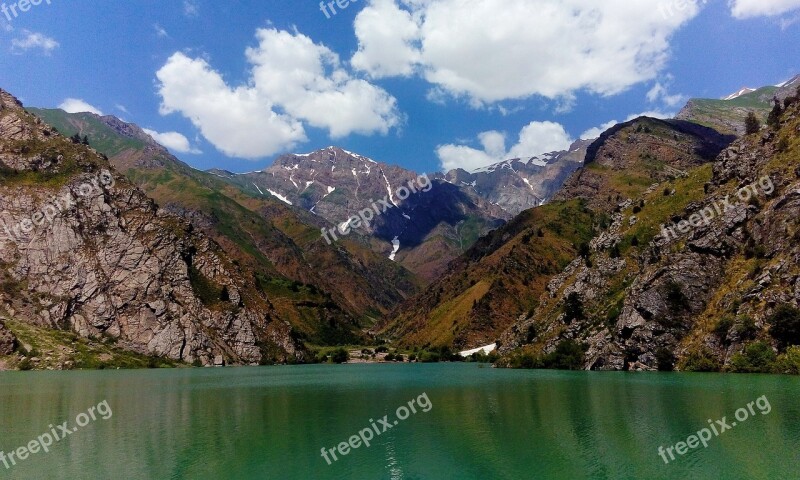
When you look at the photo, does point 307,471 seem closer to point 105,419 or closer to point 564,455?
point 564,455

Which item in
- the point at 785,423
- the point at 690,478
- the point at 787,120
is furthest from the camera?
the point at 787,120

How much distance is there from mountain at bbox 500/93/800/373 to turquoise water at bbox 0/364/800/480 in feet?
61.7

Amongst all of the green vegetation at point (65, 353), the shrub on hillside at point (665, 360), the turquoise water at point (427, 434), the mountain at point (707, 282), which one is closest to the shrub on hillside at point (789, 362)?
the mountain at point (707, 282)

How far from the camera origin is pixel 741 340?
327 ft

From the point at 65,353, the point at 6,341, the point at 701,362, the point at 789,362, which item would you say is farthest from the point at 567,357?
the point at 6,341

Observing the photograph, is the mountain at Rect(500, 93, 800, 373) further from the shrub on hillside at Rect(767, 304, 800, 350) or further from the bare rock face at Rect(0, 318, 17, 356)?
the bare rock face at Rect(0, 318, 17, 356)

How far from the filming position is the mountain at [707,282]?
98250 millimetres

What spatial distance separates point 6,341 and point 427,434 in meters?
157

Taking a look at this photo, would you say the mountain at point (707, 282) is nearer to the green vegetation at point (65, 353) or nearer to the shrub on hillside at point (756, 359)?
the shrub on hillside at point (756, 359)

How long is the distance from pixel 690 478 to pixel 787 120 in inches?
5111

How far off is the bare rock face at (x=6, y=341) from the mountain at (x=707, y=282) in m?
149

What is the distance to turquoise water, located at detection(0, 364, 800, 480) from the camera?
123 feet

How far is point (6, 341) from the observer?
157m

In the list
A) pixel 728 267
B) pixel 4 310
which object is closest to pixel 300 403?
pixel 728 267
